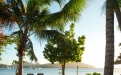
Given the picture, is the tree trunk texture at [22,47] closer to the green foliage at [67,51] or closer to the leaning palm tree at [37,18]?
the leaning palm tree at [37,18]

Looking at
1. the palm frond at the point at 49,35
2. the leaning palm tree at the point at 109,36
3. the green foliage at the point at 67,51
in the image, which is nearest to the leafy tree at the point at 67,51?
the green foliage at the point at 67,51

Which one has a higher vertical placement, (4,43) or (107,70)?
(4,43)

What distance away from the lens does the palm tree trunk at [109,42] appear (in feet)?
20.4

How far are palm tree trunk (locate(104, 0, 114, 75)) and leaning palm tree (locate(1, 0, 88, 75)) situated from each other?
4.51 metres

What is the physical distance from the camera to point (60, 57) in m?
23.8

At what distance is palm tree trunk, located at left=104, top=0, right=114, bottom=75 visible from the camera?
20.4 feet

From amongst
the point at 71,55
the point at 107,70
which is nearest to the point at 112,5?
the point at 107,70

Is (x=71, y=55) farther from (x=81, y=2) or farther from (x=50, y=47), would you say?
(x=81, y=2)

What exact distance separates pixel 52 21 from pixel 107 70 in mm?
6689

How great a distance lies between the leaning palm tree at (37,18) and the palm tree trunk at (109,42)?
4.51 metres

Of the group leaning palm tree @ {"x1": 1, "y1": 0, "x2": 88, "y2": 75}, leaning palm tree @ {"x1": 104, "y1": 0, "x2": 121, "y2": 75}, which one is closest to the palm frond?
leaning palm tree @ {"x1": 1, "y1": 0, "x2": 88, "y2": 75}

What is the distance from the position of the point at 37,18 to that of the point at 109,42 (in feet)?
→ 21.7

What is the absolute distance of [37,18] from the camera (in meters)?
12.3

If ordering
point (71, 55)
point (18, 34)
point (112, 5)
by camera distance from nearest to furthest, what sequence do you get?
point (112, 5) → point (18, 34) → point (71, 55)
